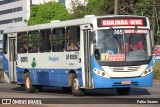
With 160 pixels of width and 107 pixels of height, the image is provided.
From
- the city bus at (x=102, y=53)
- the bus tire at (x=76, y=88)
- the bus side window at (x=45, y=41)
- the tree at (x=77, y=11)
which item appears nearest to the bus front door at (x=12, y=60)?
the bus side window at (x=45, y=41)

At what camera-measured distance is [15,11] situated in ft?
545

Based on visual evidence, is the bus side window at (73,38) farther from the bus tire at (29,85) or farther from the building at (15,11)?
the building at (15,11)

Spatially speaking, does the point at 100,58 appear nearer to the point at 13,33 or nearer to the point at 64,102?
the point at 64,102

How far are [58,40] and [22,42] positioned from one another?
3.92 meters

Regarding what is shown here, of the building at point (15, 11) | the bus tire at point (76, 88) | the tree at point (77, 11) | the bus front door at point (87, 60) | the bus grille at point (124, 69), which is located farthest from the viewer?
the building at point (15, 11)

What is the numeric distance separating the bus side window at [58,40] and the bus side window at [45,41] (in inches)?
16.0

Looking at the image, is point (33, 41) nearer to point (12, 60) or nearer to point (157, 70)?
point (12, 60)

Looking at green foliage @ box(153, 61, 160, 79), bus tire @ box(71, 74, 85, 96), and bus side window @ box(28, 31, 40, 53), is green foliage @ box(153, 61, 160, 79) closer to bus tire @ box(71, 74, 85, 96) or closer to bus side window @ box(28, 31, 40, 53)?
bus side window @ box(28, 31, 40, 53)

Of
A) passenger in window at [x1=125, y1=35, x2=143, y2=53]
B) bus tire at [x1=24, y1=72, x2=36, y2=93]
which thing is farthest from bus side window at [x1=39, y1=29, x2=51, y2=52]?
passenger in window at [x1=125, y1=35, x2=143, y2=53]

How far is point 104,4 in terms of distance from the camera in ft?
237

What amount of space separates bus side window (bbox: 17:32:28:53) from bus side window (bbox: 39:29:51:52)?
5.67 feet

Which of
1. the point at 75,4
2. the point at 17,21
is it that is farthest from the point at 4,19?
the point at 75,4

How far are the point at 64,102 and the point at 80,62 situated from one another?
3.01m

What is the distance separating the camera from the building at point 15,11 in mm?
157750
